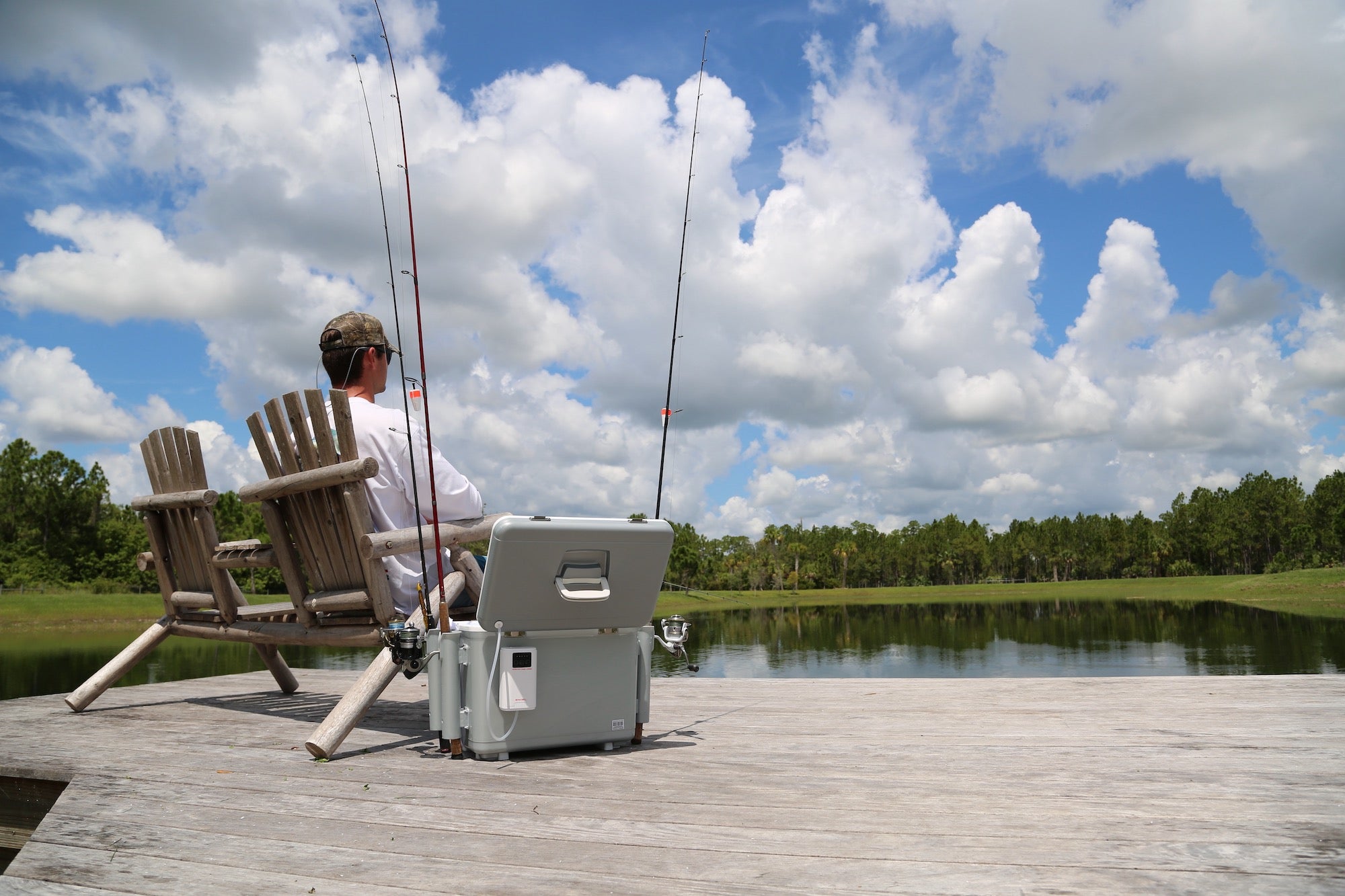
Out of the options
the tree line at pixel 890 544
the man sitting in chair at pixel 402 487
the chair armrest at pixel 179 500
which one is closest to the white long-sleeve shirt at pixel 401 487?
the man sitting in chair at pixel 402 487

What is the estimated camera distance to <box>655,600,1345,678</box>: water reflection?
61.4ft

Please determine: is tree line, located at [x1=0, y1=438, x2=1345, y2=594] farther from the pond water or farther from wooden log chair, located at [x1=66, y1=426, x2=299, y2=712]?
wooden log chair, located at [x1=66, y1=426, x2=299, y2=712]

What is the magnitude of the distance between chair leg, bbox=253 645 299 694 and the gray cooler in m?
2.35

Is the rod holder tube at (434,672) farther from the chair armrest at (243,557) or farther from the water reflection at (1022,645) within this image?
the water reflection at (1022,645)

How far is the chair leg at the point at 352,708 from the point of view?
3.29 meters

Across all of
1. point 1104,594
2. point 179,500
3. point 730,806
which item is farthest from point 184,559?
point 1104,594

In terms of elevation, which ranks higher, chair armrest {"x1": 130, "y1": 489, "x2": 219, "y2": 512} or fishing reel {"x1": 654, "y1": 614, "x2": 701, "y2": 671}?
chair armrest {"x1": 130, "y1": 489, "x2": 219, "y2": 512}

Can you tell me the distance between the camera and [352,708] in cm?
341

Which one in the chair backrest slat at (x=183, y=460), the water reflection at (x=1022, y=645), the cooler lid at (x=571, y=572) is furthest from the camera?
the water reflection at (x=1022, y=645)

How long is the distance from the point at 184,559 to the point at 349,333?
1.67 meters

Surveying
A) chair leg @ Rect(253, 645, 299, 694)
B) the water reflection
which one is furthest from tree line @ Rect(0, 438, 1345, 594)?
chair leg @ Rect(253, 645, 299, 694)

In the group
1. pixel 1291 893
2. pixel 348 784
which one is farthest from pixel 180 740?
pixel 1291 893

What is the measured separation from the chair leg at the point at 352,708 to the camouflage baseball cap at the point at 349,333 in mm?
1476

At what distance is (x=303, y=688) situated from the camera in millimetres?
5789
